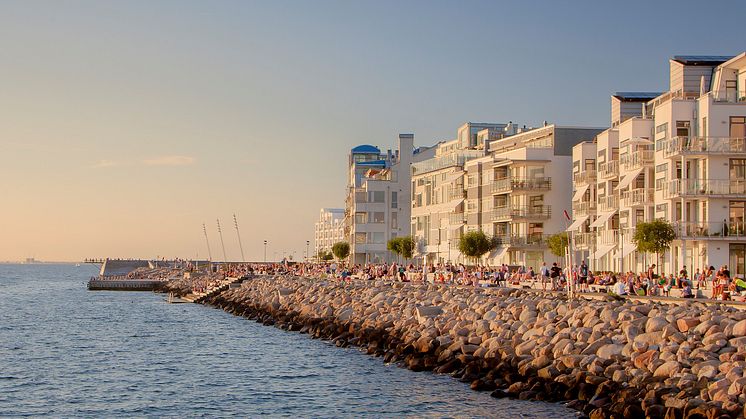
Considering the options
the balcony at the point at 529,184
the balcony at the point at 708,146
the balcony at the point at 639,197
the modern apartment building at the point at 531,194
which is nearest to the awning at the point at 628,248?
the balcony at the point at 639,197

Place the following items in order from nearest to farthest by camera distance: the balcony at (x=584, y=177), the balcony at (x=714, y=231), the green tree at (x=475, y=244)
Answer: the balcony at (x=714, y=231), the balcony at (x=584, y=177), the green tree at (x=475, y=244)

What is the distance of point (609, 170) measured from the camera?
6216 cm

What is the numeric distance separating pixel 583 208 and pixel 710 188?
1697cm

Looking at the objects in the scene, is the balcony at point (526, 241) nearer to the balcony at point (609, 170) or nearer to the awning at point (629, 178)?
the balcony at point (609, 170)

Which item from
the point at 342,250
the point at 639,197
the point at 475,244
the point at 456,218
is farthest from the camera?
the point at 342,250

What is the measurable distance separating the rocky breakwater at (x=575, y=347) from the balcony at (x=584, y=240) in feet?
60.3

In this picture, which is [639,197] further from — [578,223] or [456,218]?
[456,218]

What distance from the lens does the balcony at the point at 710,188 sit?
49.3m

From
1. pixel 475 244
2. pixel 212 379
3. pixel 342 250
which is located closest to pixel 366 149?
pixel 342 250

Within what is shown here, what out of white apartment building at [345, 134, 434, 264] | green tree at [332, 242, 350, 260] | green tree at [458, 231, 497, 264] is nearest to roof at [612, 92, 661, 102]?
green tree at [458, 231, 497, 264]

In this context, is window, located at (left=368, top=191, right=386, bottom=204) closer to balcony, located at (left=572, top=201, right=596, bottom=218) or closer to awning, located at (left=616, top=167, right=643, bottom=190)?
balcony, located at (left=572, top=201, right=596, bottom=218)

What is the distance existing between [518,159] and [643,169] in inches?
682

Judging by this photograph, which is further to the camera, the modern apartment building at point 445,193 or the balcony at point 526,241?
the modern apartment building at point 445,193

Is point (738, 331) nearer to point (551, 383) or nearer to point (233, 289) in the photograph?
point (551, 383)
